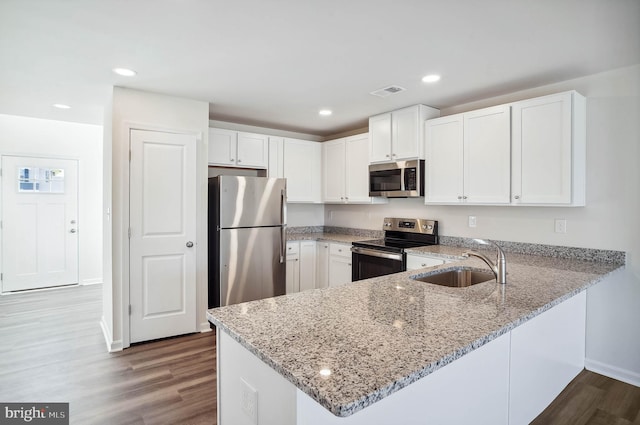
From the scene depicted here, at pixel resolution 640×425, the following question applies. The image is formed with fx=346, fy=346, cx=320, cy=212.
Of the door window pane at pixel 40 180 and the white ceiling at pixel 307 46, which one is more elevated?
the white ceiling at pixel 307 46

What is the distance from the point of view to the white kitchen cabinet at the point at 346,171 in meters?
4.32

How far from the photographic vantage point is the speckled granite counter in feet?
2.97

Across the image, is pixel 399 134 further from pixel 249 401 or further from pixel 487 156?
pixel 249 401

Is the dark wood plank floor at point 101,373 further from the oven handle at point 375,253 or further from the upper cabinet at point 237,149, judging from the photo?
the upper cabinet at point 237,149

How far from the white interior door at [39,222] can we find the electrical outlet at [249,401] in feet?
17.4

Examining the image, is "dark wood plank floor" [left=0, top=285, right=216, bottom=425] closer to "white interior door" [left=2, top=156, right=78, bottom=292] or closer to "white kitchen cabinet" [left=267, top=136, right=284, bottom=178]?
"white interior door" [left=2, top=156, right=78, bottom=292]

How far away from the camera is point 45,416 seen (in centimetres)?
217

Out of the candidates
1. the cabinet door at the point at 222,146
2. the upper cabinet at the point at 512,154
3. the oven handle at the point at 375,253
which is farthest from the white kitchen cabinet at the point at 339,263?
the cabinet door at the point at 222,146

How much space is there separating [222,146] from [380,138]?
72.0 inches

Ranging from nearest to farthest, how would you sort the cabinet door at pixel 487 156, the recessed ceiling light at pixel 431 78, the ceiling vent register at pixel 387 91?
the recessed ceiling light at pixel 431 78, the cabinet door at pixel 487 156, the ceiling vent register at pixel 387 91

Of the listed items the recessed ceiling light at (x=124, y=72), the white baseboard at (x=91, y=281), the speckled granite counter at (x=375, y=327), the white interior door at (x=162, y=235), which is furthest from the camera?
the white baseboard at (x=91, y=281)

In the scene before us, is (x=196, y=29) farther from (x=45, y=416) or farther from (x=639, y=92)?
(x=639, y=92)

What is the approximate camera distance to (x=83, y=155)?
5316 mm

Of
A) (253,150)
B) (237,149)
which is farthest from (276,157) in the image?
(237,149)
